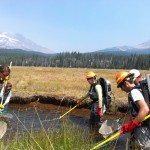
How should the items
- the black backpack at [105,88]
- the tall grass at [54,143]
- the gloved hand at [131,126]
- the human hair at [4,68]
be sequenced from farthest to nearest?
1. the black backpack at [105,88]
2. the human hair at [4,68]
3. the gloved hand at [131,126]
4. the tall grass at [54,143]

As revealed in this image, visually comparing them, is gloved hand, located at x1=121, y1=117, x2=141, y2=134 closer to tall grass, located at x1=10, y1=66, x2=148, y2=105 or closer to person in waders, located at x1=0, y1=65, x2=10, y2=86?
person in waders, located at x1=0, y1=65, x2=10, y2=86

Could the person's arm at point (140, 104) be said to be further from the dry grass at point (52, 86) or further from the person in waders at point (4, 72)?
the dry grass at point (52, 86)

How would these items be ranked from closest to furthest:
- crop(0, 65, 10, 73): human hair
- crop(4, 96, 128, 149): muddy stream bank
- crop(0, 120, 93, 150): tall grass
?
crop(0, 120, 93, 150): tall grass → crop(0, 65, 10, 73): human hair → crop(4, 96, 128, 149): muddy stream bank

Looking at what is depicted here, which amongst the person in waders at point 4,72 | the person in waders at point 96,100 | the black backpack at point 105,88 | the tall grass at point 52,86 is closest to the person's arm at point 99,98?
the person in waders at point 96,100

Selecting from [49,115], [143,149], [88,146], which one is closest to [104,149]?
[88,146]

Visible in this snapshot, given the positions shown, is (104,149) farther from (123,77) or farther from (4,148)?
(4,148)

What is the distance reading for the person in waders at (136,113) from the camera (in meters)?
6.71

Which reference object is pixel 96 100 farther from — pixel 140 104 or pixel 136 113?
pixel 140 104

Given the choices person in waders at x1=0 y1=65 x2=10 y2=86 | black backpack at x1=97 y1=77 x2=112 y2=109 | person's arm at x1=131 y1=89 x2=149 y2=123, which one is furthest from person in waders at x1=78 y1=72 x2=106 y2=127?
person's arm at x1=131 y1=89 x2=149 y2=123

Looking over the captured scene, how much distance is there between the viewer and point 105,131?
1064cm

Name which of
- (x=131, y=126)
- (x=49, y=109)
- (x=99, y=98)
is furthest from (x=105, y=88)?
(x=49, y=109)

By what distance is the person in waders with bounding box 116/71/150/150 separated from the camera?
6.71 meters

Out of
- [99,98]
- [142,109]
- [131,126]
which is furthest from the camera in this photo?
[99,98]

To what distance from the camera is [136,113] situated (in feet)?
23.9
